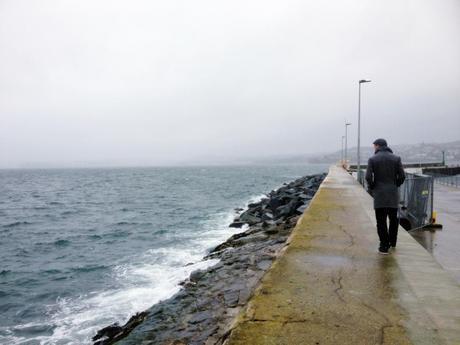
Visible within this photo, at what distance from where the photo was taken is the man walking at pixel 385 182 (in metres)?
5.86

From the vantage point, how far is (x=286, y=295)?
4352 millimetres

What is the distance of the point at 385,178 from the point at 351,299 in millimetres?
2449

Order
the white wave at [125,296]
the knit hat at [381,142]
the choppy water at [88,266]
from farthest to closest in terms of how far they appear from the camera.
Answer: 1. the choppy water at [88,266]
2. the white wave at [125,296]
3. the knit hat at [381,142]

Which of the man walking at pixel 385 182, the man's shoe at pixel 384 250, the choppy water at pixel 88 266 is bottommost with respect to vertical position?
the choppy water at pixel 88 266

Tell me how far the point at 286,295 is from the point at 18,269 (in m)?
13.2

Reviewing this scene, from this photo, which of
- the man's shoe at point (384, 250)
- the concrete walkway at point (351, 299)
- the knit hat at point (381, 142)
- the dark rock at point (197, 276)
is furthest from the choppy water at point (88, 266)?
the knit hat at point (381, 142)

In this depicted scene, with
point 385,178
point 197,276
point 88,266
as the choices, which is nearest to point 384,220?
point 385,178

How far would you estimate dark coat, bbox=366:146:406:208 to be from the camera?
5.86m

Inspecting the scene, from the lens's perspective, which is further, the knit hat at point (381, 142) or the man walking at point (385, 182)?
the knit hat at point (381, 142)

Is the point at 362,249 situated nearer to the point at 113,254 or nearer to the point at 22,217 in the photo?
the point at 113,254

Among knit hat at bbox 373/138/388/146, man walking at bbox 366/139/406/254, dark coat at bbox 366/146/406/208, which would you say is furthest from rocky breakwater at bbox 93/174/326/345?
knit hat at bbox 373/138/388/146

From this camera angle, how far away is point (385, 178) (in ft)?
19.4

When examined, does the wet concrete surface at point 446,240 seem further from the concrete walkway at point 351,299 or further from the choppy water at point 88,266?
the choppy water at point 88,266

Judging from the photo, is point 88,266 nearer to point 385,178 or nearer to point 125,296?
point 125,296
